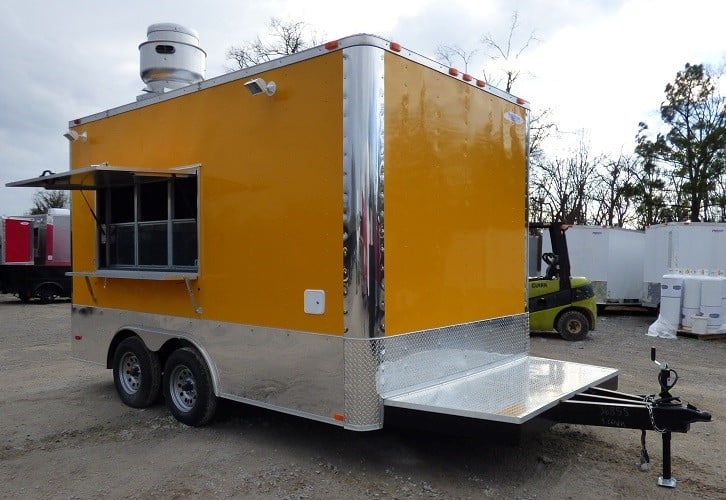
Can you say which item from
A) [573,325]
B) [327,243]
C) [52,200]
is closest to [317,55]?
[327,243]

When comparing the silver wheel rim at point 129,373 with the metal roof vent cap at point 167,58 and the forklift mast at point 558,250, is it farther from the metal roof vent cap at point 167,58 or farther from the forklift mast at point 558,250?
the forklift mast at point 558,250

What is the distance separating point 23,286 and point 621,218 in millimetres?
28549

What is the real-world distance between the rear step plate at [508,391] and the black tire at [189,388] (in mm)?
1813

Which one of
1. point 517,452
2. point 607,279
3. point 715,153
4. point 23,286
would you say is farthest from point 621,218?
point 517,452

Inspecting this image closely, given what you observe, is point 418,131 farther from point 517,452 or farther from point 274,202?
point 517,452

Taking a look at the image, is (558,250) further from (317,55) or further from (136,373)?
(136,373)

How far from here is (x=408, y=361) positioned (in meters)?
4.18

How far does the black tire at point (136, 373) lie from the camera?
5.64m

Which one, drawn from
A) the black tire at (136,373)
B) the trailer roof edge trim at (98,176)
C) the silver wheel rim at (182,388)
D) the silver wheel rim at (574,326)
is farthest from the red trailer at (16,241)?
the silver wheel rim at (574,326)

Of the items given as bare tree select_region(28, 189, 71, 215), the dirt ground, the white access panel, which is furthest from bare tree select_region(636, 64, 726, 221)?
bare tree select_region(28, 189, 71, 215)

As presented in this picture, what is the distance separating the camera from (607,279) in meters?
15.3

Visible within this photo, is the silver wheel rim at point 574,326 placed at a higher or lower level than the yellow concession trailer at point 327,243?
lower

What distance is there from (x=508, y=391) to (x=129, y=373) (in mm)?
3879

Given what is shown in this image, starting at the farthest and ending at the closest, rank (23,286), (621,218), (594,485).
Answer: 1. (621,218)
2. (23,286)
3. (594,485)
